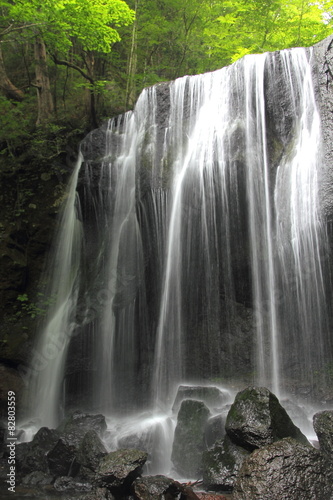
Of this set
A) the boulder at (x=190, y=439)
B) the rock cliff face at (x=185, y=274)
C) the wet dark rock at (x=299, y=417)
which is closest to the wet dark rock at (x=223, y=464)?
the boulder at (x=190, y=439)

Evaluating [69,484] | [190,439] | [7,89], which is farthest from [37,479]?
[7,89]

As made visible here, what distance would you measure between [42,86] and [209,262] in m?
9.64

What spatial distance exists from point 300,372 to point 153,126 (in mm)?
7293

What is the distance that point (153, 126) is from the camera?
1051 cm

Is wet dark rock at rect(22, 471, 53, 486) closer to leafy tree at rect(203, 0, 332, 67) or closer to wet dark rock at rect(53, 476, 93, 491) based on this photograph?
wet dark rock at rect(53, 476, 93, 491)

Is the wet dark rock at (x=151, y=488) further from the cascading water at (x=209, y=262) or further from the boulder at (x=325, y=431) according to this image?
the cascading water at (x=209, y=262)

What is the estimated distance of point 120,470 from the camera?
4.92m

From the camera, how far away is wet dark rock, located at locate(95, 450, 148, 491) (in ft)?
15.9

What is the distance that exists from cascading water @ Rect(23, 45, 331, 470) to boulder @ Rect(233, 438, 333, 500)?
3.28 metres

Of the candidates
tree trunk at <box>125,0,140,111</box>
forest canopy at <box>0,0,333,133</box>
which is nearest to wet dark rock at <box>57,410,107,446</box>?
forest canopy at <box>0,0,333,133</box>

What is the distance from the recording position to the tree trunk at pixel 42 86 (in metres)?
13.5

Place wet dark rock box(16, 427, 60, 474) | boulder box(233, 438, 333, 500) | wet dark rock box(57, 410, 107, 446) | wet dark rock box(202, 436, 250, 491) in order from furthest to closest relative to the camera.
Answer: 1. wet dark rock box(57, 410, 107, 446)
2. wet dark rock box(16, 427, 60, 474)
3. wet dark rock box(202, 436, 250, 491)
4. boulder box(233, 438, 333, 500)

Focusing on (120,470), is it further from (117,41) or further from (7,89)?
(7,89)

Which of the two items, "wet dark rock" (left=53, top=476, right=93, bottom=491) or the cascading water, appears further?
the cascading water
